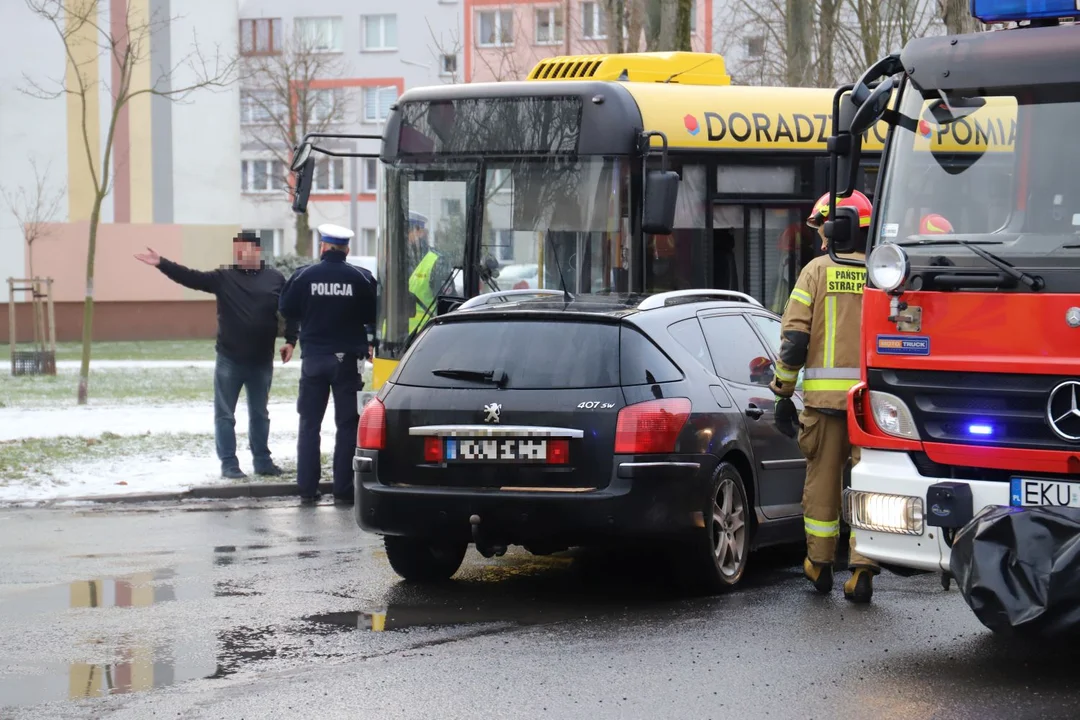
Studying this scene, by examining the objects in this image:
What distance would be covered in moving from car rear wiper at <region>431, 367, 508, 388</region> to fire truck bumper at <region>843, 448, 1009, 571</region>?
1.90m

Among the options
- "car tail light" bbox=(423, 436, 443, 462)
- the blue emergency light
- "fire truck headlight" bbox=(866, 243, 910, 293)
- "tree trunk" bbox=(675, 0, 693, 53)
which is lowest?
"car tail light" bbox=(423, 436, 443, 462)

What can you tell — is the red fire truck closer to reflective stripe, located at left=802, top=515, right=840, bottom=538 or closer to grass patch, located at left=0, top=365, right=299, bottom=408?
reflective stripe, located at left=802, top=515, right=840, bottom=538

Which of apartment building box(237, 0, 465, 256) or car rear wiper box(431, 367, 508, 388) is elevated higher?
apartment building box(237, 0, 465, 256)

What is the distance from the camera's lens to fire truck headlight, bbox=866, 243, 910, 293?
22.1 feet

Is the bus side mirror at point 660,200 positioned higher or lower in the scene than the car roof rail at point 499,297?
higher

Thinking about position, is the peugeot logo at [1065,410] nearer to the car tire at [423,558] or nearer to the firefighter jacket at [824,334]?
the firefighter jacket at [824,334]

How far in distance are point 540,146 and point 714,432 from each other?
14.4 ft

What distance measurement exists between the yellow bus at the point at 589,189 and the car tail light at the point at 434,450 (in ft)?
12.9

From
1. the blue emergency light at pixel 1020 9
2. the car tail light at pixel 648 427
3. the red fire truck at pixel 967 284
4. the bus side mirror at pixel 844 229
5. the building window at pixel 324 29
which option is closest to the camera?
the red fire truck at pixel 967 284

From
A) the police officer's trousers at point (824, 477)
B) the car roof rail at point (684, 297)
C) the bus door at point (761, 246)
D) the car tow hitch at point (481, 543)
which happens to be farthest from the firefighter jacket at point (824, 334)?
the bus door at point (761, 246)

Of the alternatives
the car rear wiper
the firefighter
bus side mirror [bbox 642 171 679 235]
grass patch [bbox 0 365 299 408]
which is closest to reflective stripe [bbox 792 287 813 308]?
the firefighter

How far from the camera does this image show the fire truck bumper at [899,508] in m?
6.55

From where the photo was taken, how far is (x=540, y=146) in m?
12.2

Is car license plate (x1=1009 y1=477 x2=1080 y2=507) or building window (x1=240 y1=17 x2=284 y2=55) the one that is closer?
car license plate (x1=1009 y1=477 x2=1080 y2=507)
